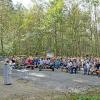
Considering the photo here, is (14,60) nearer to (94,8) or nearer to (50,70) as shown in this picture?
(50,70)

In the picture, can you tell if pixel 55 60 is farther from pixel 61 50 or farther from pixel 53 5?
pixel 61 50

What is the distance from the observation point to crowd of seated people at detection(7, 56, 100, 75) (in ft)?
105

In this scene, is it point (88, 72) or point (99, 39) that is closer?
point (88, 72)

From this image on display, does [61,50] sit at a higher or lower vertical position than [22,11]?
lower

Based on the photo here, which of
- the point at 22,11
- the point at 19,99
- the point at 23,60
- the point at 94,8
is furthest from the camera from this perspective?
the point at 22,11

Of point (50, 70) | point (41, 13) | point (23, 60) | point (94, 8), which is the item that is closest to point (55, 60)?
point (50, 70)

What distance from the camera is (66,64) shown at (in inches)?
1414

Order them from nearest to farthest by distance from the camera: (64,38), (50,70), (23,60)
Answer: (50,70) → (23,60) → (64,38)

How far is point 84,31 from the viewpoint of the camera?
6091cm

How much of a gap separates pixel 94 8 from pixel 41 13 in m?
10.0

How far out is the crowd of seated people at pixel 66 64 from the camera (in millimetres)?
32031

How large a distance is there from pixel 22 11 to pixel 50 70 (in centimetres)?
3446

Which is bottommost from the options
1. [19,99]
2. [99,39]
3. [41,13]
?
[19,99]

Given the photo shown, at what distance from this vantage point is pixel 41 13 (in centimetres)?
6203
